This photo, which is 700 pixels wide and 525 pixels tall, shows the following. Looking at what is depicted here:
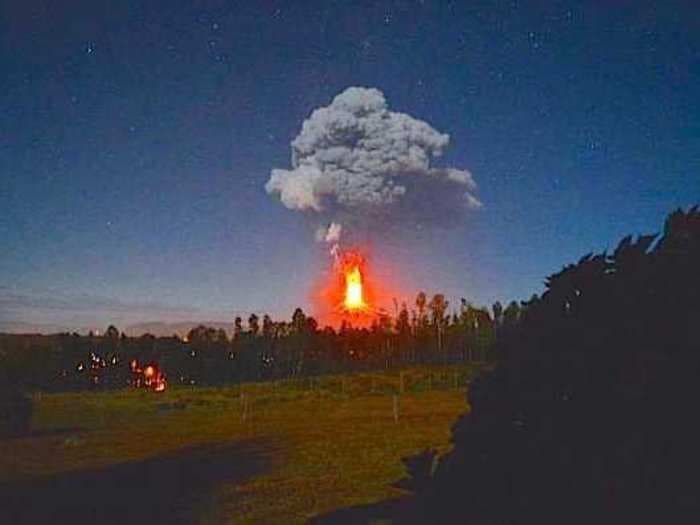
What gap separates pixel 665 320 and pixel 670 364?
0.88 ft

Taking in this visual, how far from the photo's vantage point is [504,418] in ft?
15.0

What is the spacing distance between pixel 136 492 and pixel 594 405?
17.9 meters

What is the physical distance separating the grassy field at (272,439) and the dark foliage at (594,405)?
4.74 ft

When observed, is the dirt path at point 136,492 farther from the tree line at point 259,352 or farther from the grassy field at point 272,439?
the tree line at point 259,352

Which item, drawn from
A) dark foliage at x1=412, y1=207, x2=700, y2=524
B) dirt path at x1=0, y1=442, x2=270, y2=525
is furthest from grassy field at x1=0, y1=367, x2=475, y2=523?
dark foliage at x1=412, y1=207, x2=700, y2=524

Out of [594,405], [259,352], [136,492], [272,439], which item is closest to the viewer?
[594,405]

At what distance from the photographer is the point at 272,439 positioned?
34.0 metres

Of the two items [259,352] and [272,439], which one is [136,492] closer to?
[272,439]

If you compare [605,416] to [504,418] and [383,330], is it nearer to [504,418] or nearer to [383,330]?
[504,418]

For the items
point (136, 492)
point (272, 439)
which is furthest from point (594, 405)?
point (272, 439)

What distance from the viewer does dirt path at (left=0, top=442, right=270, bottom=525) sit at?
17.0m

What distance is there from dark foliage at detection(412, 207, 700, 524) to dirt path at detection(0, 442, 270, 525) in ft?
42.6

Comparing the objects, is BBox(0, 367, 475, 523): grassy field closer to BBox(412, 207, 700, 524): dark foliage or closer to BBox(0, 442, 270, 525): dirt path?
BBox(0, 442, 270, 525): dirt path

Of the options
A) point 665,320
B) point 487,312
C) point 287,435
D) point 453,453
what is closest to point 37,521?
point 453,453
